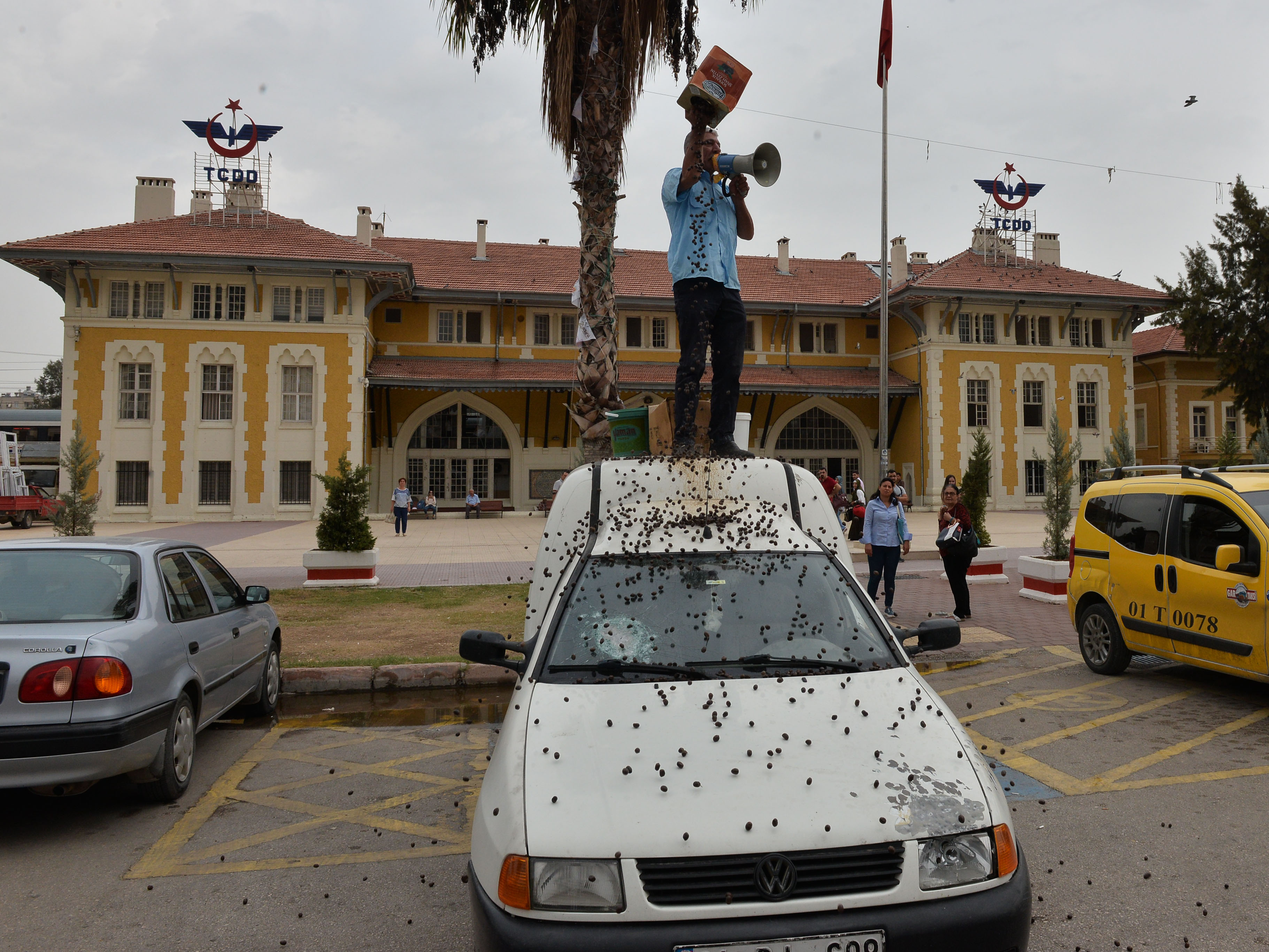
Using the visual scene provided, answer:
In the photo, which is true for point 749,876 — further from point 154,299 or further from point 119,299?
point 119,299

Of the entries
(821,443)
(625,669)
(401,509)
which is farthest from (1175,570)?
(821,443)

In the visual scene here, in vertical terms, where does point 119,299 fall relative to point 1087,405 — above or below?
above

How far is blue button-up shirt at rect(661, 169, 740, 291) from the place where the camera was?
17.7 ft

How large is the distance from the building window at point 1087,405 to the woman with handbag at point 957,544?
103 ft

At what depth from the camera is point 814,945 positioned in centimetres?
221

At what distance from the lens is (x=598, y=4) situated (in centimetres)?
814

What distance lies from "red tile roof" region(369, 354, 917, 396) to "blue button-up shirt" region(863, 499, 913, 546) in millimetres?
20266

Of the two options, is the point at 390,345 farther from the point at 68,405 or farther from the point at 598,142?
the point at 598,142

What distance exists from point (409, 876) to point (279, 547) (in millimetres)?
18575

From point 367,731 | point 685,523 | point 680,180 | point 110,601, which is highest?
point 680,180

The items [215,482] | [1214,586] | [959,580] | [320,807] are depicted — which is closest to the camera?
[320,807]

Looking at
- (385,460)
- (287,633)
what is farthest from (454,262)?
(287,633)

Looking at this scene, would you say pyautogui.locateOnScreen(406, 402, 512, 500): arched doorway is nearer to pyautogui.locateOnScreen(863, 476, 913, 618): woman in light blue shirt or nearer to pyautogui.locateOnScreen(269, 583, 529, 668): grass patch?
pyautogui.locateOnScreen(269, 583, 529, 668): grass patch

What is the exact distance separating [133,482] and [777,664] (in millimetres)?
33577
